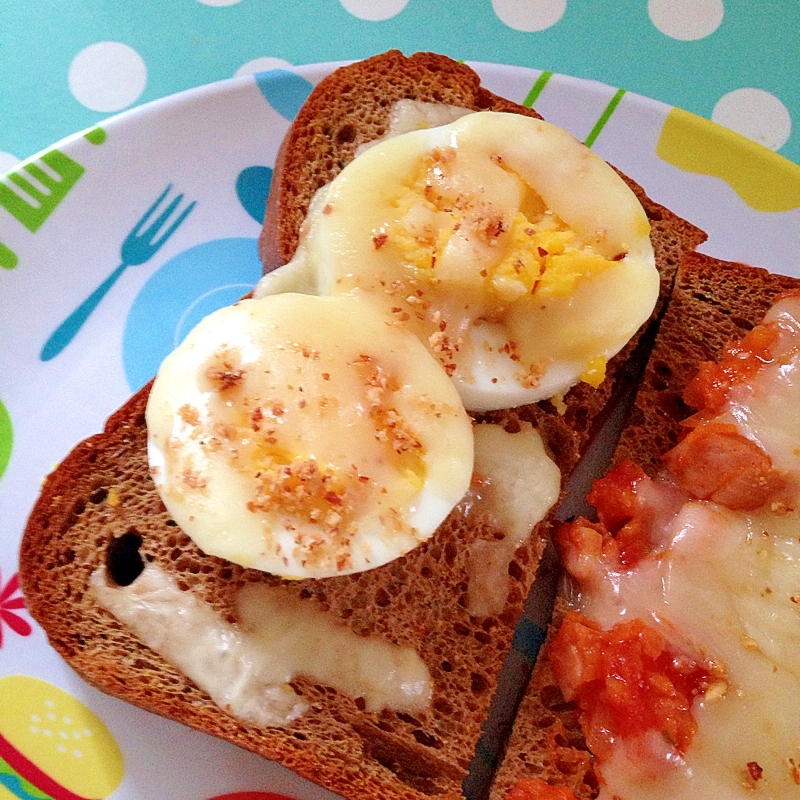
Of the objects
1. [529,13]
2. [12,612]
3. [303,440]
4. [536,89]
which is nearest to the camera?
[303,440]

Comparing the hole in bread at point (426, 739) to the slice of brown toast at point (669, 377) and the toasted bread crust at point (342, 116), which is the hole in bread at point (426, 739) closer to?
the slice of brown toast at point (669, 377)

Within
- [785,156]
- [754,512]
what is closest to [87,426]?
[754,512]

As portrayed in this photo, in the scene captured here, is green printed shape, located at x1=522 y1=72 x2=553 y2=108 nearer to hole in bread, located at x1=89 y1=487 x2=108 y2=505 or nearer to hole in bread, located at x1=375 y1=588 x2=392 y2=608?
hole in bread, located at x1=375 y1=588 x2=392 y2=608

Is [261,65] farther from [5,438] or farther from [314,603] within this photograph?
[314,603]

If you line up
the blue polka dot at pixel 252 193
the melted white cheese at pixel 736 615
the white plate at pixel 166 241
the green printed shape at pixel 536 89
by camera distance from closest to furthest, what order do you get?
the melted white cheese at pixel 736 615 → the white plate at pixel 166 241 → the blue polka dot at pixel 252 193 → the green printed shape at pixel 536 89

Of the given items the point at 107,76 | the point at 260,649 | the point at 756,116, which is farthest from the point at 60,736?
the point at 756,116


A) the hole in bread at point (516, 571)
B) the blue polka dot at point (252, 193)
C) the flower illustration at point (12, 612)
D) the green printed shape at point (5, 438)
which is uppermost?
the blue polka dot at point (252, 193)

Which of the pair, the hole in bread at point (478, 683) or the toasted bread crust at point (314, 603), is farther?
the hole in bread at point (478, 683)

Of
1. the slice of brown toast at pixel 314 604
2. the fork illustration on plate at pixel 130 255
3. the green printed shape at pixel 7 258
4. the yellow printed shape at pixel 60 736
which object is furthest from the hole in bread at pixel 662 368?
the green printed shape at pixel 7 258
